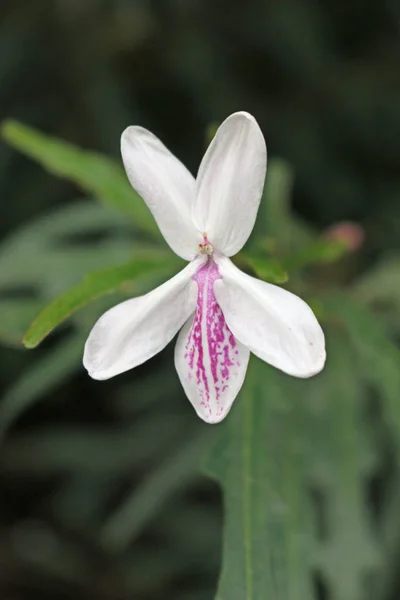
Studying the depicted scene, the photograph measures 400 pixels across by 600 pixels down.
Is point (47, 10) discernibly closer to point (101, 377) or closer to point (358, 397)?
point (358, 397)

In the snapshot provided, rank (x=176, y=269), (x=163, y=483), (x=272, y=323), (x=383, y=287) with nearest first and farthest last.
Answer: (x=272, y=323) < (x=176, y=269) < (x=383, y=287) < (x=163, y=483)

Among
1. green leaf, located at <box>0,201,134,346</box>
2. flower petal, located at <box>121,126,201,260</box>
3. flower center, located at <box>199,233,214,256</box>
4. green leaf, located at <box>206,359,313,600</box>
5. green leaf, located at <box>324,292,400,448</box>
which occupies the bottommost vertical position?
green leaf, located at <box>206,359,313,600</box>

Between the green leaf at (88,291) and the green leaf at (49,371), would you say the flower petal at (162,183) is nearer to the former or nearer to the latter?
the green leaf at (88,291)

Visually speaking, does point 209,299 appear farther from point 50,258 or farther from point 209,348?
point 50,258

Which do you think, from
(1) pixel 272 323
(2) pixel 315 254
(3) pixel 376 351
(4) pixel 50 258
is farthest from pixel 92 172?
(1) pixel 272 323

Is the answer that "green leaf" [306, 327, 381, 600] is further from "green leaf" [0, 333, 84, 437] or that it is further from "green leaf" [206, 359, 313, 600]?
"green leaf" [0, 333, 84, 437]

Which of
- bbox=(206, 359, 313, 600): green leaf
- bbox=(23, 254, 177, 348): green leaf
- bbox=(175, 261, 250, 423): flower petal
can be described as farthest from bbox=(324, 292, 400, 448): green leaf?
bbox=(175, 261, 250, 423): flower petal

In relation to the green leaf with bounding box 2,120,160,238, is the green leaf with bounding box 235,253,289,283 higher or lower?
lower
